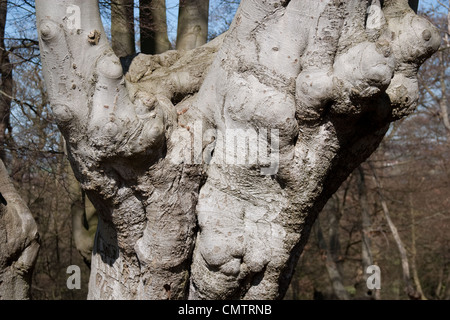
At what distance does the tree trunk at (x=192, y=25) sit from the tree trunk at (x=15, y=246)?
2.49 metres

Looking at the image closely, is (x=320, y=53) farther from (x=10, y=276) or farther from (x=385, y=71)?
(x=10, y=276)

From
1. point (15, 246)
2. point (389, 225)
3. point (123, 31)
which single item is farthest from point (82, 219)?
point (389, 225)

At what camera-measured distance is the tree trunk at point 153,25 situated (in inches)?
202

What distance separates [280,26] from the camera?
2.72m

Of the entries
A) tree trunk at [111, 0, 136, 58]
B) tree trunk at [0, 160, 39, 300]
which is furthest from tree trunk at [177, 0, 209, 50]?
tree trunk at [0, 160, 39, 300]

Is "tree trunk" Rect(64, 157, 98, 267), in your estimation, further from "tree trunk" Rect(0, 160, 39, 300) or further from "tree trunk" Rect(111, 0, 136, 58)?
"tree trunk" Rect(0, 160, 39, 300)

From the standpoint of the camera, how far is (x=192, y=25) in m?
5.18

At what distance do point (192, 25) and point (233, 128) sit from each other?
8.76 ft

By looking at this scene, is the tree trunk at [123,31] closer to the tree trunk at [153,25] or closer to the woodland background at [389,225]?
the tree trunk at [153,25]

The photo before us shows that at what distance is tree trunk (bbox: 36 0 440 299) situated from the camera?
8.54 ft

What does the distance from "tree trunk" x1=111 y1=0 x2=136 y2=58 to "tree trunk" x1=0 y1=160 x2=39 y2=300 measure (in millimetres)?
2551

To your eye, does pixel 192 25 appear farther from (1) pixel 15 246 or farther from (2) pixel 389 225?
(2) pixel 389 225
